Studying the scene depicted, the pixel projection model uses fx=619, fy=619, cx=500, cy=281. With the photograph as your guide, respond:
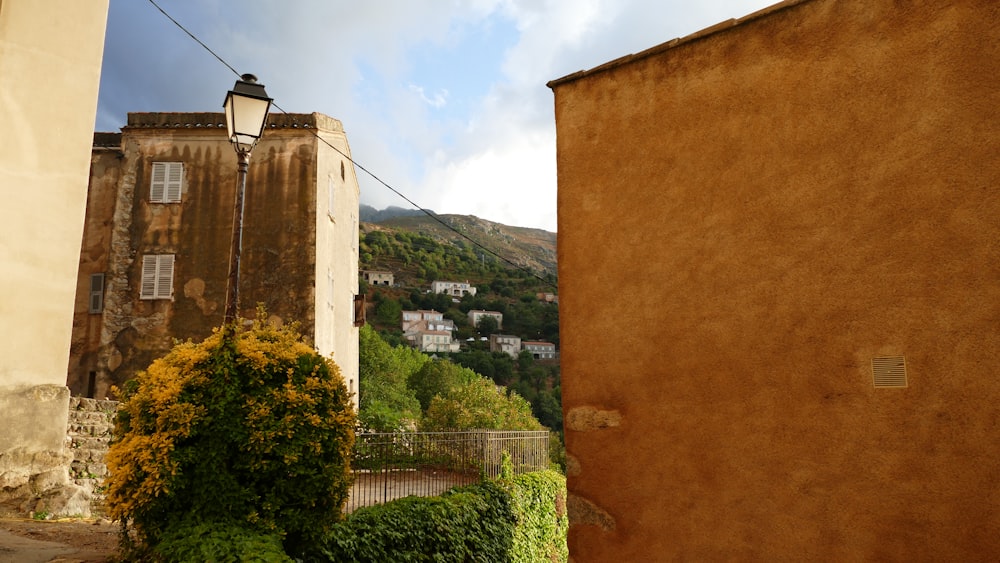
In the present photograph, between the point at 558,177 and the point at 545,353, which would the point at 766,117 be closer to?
the point at 558,177

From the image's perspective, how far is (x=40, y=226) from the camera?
9.22 meters

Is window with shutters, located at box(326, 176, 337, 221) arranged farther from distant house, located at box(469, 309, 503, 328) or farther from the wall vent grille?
distant house, located at box(469, 309, 503, 328)

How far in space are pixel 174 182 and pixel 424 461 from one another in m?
10.3

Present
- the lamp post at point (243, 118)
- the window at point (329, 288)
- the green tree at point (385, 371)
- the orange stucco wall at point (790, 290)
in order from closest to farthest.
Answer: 1. the orange stucco wall at point (790, 290)
2. the lamp post at point (243, 118)
3. the window at point (329, 288)
4. the green tree at point (385, 371)

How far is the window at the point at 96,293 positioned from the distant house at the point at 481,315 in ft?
287

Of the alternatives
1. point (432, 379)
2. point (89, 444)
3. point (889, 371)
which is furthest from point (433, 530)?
point (432, 379)

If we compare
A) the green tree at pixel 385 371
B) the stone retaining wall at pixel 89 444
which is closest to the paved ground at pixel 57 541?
the stone retaining wall at pixel 89 444

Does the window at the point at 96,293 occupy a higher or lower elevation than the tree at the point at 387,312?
lower

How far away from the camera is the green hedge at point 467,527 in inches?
301

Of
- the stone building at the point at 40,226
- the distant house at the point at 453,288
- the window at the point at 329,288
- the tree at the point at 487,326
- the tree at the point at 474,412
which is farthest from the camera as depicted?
the distant house at the point at 453,288

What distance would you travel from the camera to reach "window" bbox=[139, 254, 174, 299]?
16266 millimetres

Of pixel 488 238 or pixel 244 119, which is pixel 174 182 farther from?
pixel 488 238

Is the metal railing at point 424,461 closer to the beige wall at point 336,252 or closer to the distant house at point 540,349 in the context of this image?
the beige wall at point 336,252

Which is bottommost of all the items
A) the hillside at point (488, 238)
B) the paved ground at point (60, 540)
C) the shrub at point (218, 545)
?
the paved ground at point (60, 540)
